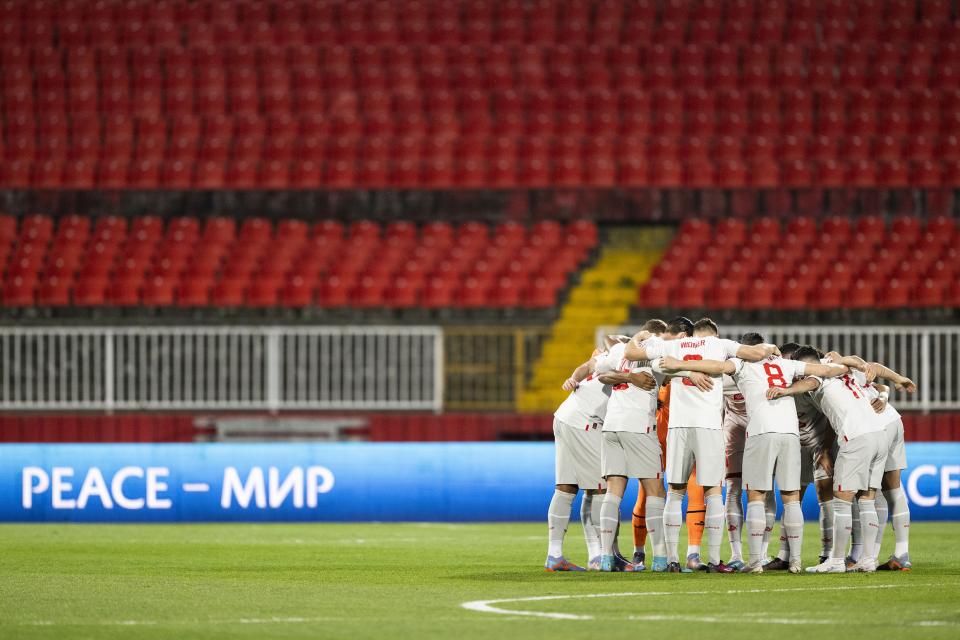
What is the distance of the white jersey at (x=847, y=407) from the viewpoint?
12.1 meters

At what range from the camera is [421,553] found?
14.0 meters

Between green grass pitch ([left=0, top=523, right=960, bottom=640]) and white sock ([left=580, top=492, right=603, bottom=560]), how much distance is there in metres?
0.44

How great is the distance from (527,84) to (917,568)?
53.1 ft

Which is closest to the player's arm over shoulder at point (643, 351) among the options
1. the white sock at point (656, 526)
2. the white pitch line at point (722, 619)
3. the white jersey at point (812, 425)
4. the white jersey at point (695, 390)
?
the white jersey at point (695, 390)

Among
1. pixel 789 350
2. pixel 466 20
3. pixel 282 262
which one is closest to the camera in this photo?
pixel 789 350

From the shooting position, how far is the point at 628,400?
1215 cm

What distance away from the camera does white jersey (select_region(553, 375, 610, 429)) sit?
41.1 ft

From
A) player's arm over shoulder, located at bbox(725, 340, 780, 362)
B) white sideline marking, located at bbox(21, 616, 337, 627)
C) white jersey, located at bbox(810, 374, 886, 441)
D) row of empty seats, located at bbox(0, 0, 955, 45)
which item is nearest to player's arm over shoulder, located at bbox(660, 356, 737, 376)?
player's arm over shoulder, located at bbox(725, 340, 780, 362)

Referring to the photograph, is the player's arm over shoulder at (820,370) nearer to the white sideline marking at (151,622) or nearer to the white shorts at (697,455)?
the white shorts at (697,455)

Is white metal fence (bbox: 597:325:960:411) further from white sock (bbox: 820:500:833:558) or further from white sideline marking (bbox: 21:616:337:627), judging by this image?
white sideline marking (bbox: 21:616:337:627)

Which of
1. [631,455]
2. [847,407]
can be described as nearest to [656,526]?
[631,455]

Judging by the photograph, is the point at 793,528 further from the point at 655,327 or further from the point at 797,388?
the point at 655,327

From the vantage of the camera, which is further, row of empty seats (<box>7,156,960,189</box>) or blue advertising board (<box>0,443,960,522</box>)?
row of empty seats (<box>7,156,960,189</box>)

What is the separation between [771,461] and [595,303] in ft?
36.9
